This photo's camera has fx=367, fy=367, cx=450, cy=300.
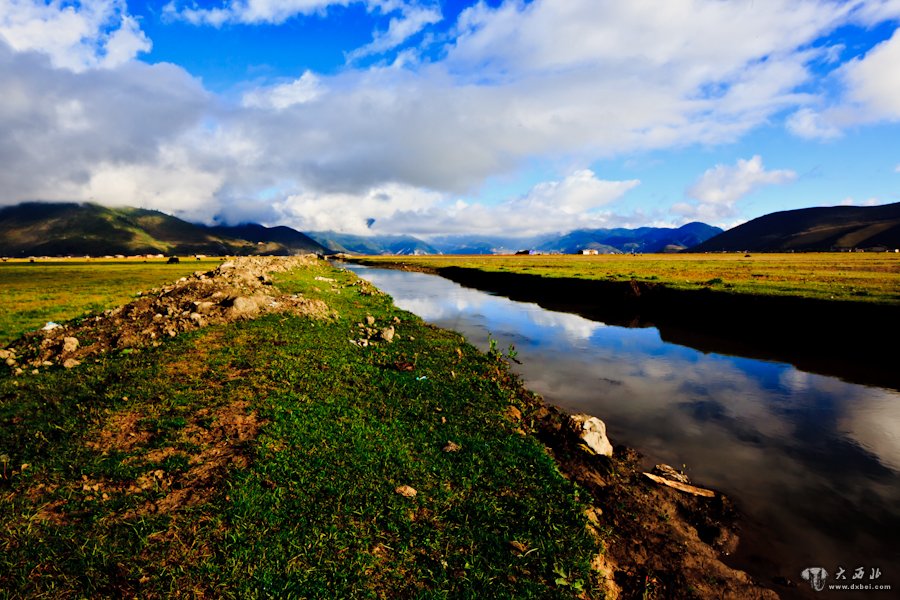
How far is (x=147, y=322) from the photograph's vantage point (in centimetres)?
1845

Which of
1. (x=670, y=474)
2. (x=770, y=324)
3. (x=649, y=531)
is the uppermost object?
(x=770, y=324)

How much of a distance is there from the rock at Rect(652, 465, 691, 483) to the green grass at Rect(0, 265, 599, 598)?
414 cm

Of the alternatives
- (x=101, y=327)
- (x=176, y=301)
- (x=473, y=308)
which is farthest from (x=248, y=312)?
(x=473, y=308)

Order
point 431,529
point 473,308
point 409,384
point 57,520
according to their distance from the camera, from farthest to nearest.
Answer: point 473,308 → point 409,384 → point 431,529 → point 57,520

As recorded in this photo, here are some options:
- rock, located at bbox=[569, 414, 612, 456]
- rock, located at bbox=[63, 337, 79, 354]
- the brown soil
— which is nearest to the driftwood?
the brown soil

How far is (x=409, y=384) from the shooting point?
1473 centimetres

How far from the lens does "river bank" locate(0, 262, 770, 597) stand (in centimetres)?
642

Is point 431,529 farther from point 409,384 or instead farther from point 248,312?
point 248,312

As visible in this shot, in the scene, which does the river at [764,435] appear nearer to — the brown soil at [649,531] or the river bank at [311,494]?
the brown soil at [649,531]

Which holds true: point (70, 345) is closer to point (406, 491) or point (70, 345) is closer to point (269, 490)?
point (269, 490)

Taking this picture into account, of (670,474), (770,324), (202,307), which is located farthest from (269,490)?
(770,324)

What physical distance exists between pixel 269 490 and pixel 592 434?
31.0 feet

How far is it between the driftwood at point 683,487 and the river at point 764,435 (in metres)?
0.90

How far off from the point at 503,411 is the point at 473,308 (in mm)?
30734
